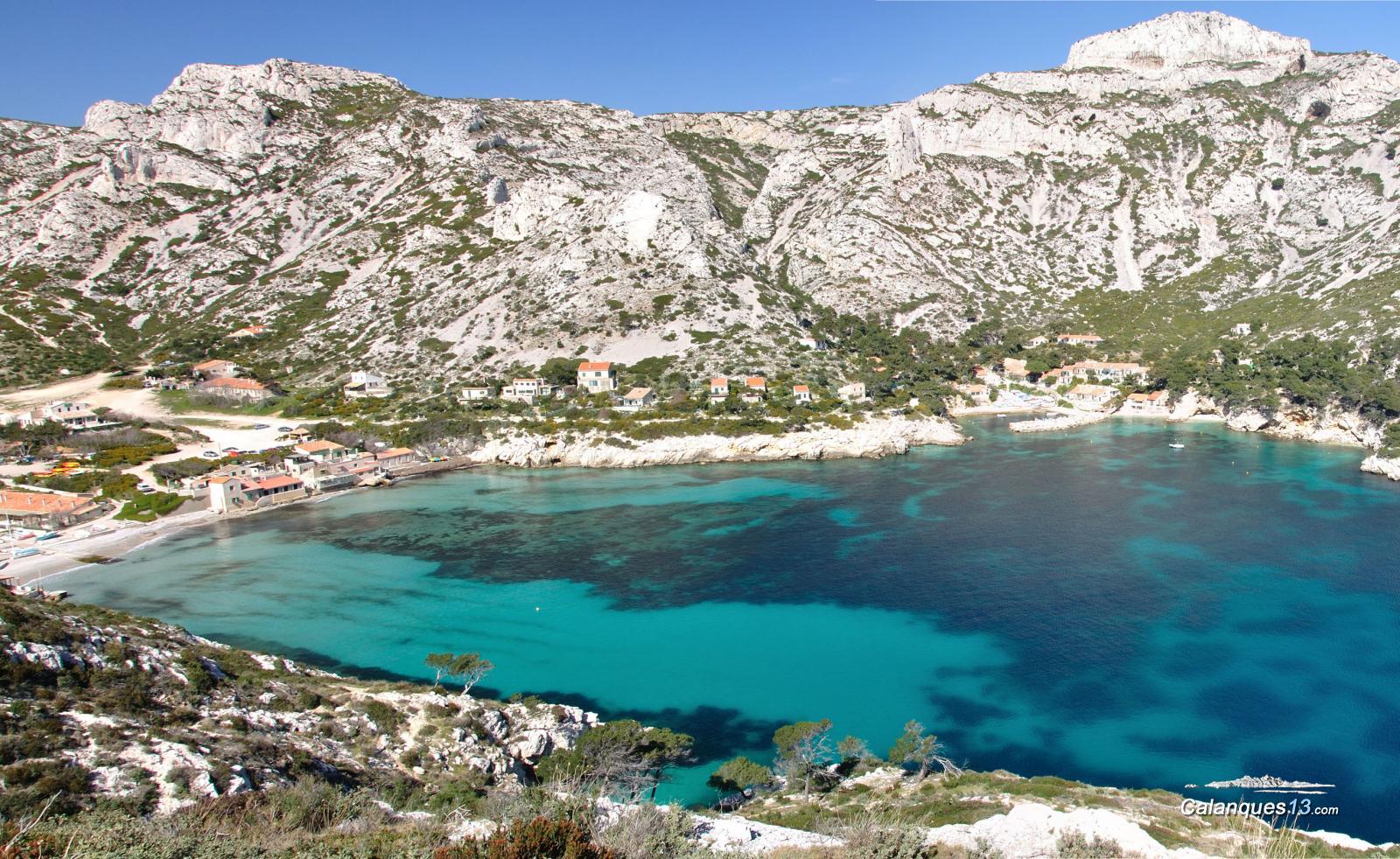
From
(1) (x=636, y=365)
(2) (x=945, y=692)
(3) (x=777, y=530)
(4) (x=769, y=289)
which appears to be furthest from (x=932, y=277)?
(2) (x=945, y=692)

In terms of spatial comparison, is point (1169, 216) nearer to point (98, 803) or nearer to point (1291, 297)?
point (1291, 297)

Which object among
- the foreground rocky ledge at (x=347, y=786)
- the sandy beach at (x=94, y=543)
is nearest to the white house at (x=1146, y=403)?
the foreground rocky ledge at (x=347, y=786)

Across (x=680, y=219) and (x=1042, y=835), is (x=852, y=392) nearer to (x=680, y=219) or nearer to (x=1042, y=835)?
(x=680, y=219)

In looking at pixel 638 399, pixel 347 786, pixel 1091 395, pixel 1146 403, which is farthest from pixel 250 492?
pixel 1146 403

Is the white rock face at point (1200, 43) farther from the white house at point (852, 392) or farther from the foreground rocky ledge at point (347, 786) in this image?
the foreground rocky ledge at point (347, 786)

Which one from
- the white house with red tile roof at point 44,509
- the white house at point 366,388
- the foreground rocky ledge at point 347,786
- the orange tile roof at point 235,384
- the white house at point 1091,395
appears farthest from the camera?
the white house at point 1091,395

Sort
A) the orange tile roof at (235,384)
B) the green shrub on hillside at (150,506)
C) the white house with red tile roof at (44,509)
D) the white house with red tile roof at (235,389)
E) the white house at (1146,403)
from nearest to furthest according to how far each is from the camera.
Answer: the white house with red tile roof at (44,509), the green shrub on hillside at (150,506), the white house with red tile roof at (235,389), the orange tile roof at (235,384), the white house at (1146,403)
